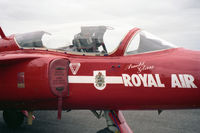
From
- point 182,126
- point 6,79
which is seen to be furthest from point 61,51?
point 182,126

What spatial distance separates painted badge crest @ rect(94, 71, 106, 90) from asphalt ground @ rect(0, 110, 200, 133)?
98.3 inches

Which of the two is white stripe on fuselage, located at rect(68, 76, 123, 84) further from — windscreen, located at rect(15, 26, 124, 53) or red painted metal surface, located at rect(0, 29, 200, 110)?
windscreen, located at rect(15, 26, 124, 53)

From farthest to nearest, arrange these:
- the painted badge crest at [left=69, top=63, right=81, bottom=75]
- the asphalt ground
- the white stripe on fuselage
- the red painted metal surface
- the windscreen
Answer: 1. the asphalt ground
2. the windscreen
3. the painted badge crest at [left=69, top=63, right=81, bottom=75]
4. the white stripe on fuselage
5. the red painted metal surface

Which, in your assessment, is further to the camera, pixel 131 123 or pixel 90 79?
pixel 131 123

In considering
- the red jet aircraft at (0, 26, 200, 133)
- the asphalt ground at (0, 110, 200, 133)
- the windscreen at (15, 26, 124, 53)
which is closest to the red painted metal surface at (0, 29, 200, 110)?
the red jet aircraft at (0, 26, 200, 133)

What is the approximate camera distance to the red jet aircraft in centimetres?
267

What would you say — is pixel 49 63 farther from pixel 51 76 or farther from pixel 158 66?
pixel 158 66

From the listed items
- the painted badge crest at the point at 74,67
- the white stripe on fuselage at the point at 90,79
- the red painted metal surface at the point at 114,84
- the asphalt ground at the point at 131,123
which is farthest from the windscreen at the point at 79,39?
the asphalt ground at the point at 131,123

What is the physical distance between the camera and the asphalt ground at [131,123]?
509cm

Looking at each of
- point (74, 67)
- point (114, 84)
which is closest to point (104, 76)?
point (114, 84)

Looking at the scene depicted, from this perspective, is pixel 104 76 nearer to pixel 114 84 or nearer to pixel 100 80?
pixel 100 80

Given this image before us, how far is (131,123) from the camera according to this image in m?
5.56

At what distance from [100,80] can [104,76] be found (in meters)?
0.08

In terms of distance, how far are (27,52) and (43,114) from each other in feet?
12.9
